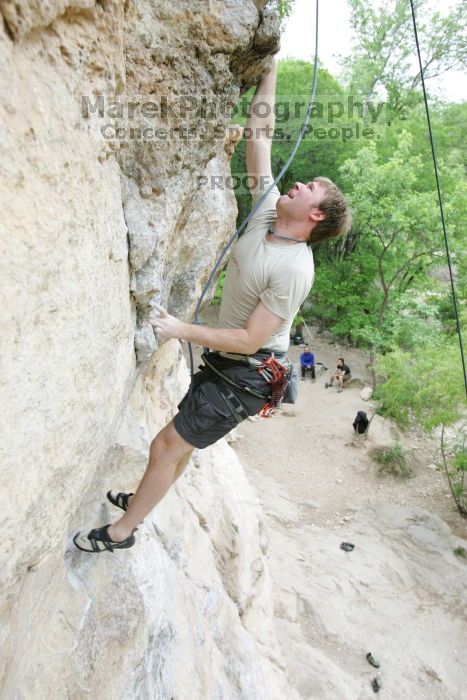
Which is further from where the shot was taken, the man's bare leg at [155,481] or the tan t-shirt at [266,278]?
the man's bare leg at [155,481]

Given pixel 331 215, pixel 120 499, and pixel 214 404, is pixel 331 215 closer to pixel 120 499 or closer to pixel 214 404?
pixel 214 404

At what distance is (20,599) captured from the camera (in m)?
2.30

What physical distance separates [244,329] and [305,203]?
Result: 0.86 meters

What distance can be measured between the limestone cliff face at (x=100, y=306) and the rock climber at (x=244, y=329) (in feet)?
1.01

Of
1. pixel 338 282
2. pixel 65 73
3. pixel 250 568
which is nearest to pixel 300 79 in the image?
pixel 338 282

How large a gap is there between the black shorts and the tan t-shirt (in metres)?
0.25

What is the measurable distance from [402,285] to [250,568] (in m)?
13.7

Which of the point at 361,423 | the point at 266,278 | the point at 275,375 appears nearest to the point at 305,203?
the point at 266,278

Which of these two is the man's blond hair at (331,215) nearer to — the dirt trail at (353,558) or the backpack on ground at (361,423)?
the dirt trail at (353,558)

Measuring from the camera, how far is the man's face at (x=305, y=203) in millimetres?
2980

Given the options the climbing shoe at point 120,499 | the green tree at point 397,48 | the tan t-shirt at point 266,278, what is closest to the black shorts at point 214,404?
the tan t-shirt at point 266,278

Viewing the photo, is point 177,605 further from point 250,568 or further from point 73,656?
point 250,568

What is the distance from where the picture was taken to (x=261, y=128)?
3.42 m

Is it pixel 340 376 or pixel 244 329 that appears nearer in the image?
pixel 244 329
